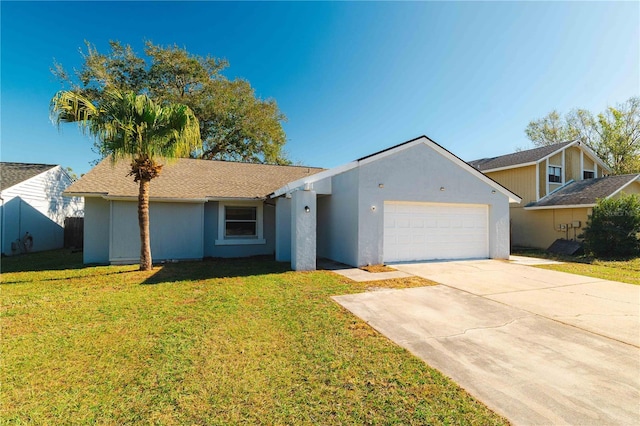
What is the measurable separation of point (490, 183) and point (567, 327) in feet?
28.7

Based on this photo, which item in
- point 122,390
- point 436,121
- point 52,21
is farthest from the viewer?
point 436,121

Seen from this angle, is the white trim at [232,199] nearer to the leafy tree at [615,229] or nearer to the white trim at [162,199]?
the white trim at [162,199]

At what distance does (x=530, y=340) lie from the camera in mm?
4141

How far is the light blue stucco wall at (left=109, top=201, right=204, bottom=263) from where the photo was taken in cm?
1109

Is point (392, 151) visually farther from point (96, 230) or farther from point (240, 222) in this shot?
point (96, 230)

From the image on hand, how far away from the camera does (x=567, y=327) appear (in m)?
4.63

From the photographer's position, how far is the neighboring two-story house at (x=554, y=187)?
15.8 metres

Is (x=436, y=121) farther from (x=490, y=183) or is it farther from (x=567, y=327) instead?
(x=567, y=327)

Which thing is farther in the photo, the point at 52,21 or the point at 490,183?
the point at 52,21

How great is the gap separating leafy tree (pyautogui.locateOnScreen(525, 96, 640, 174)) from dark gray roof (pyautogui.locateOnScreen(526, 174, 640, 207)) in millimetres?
14353

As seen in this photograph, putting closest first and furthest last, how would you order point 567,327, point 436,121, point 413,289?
point 567,327 → point 413,289 → point 436,121

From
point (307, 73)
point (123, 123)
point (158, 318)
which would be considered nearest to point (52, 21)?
point (123, 123)

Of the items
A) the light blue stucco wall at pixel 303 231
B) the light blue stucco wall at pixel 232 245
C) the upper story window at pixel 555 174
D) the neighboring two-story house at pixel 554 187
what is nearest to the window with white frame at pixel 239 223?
the light blue stucco wall at pixel 232 245

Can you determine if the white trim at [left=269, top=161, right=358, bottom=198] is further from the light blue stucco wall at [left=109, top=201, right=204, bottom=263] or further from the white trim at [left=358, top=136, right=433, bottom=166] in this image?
the light blue stucco wall at [left=109, top=201, right=204, bottom=263]
